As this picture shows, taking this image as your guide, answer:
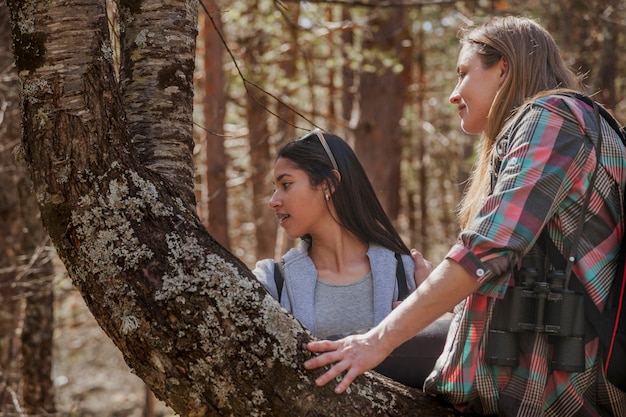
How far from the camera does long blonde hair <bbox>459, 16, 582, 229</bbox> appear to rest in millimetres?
2215

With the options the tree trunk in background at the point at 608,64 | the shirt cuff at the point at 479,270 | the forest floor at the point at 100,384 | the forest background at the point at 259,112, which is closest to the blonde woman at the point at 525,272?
the shirt cuff at the point at 479,270

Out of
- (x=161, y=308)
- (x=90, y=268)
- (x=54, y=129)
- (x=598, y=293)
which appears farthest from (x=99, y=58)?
(x=598, y=293)

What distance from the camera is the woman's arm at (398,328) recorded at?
193cm

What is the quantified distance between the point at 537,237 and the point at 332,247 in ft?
4.48

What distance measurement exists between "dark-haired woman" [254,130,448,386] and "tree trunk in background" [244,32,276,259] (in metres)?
6.65

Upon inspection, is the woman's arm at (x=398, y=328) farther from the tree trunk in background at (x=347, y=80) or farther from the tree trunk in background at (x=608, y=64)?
the tree trunk in background at (x=347, y=80)

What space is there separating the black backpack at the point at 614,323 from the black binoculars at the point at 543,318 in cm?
5

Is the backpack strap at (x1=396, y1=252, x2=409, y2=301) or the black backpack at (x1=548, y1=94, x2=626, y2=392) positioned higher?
the black backpack at (x1=548, y1=94, x2=626, y2=392)

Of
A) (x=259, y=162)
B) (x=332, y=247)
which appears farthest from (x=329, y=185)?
(x=259, y=162)

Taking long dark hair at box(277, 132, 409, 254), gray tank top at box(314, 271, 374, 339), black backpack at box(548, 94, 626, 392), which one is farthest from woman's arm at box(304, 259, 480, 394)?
long dark hair at box(277, 132, 409, 254)

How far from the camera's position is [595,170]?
6.49 feet

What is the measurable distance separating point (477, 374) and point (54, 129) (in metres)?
1.31

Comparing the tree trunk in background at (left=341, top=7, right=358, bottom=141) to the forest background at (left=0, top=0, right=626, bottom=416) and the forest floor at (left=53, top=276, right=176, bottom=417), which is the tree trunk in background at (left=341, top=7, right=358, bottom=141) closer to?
the forest background at (left=0, top=0, right=626, bottom=416)

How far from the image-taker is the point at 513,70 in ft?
7.29
